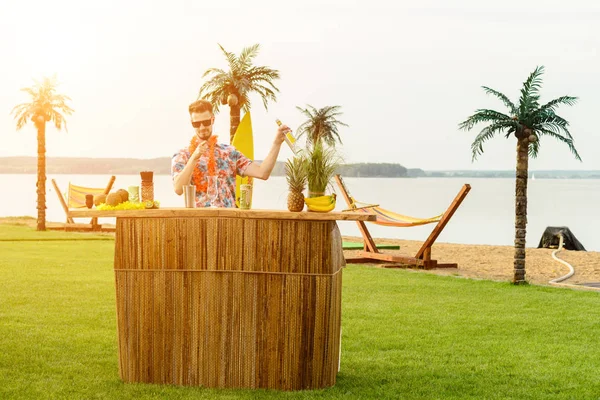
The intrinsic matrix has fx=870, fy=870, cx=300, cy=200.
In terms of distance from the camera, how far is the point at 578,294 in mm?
10578

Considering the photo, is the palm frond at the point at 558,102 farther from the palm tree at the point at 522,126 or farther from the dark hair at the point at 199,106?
the dark hair at the point at 199,106

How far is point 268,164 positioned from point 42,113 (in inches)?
811

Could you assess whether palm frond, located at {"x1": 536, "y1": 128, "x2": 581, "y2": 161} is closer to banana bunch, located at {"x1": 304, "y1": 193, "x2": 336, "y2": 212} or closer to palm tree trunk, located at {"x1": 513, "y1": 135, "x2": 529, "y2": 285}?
palm tree trunk, located at {"x1": 513, "y1": 135, "x2": 529, "y2": 285}

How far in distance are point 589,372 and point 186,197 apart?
10.2 feet

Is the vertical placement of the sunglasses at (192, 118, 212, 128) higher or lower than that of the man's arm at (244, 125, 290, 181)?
higher

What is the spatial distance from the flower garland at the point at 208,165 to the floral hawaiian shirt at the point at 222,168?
15 millimetres

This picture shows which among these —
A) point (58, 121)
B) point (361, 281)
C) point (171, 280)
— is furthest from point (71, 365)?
point (58, 121)

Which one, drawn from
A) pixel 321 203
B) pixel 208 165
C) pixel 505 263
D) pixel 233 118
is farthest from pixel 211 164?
pixel 233 118

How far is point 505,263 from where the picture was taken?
15.9 m

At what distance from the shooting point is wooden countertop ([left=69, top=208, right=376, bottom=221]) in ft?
17.3

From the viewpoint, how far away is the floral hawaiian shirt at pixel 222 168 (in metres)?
5.87

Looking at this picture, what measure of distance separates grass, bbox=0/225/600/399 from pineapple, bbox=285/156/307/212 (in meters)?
1.16

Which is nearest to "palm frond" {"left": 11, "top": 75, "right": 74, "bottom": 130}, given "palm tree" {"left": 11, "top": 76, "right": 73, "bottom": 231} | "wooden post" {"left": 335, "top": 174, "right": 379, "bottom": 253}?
"palm tree" {"left": 11, "top": 76, "right": 73, "bottom": 231}

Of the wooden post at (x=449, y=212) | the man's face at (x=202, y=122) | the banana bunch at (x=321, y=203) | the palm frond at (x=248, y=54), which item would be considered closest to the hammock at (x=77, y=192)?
the palm frond at (x=248, y=54)
